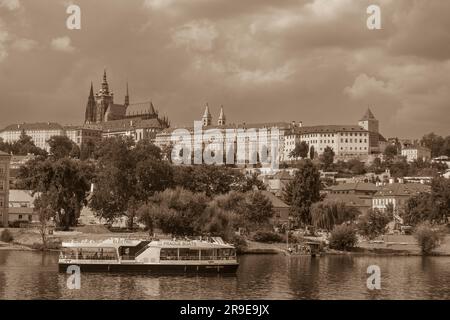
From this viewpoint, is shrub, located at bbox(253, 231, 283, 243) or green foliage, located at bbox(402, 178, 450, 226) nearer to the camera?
shrub, located at bbox(253, 231, 283, 243)

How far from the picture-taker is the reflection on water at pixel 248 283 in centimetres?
4462

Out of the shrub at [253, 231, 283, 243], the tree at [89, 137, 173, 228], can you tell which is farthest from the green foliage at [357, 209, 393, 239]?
the tree at [89, 137, 173, 228]

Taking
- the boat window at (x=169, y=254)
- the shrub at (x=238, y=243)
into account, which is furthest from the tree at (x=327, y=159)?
the boat window at (x=169, y=254)

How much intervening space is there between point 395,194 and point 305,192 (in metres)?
35.7

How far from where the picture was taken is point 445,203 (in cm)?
9262

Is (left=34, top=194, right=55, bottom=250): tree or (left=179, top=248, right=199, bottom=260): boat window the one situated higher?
(left=34, top=194, right=55, bottom=250): tree

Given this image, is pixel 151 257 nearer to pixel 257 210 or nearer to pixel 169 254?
pixel 169 254

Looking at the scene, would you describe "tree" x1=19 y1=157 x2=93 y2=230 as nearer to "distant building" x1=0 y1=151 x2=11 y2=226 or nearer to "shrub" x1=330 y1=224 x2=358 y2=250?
"distant building" x1=0 y1=151 x2=11 y2=226

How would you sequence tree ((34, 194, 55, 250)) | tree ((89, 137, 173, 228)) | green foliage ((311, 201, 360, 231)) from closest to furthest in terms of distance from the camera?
tree ((34, 194, 55, 250))
tree ((89, 137, 173, 228))
green foliage ((311, 201, 360, 231))

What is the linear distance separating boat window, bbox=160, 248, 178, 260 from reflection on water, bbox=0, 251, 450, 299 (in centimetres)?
273

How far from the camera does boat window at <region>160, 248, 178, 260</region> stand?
57.0 metres

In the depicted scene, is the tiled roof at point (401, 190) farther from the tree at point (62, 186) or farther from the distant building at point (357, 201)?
the tree at point (62, 186)

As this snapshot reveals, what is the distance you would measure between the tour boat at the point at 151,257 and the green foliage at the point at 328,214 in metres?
36.6

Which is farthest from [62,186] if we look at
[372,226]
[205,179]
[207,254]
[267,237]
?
[372,226]
